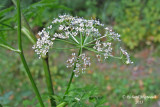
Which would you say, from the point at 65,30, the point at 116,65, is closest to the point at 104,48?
the point at 65,30

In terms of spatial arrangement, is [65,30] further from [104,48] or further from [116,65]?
[116,65]

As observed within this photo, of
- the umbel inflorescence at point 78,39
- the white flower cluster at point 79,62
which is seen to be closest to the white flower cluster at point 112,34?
the umbel inflorescence at point 78,39

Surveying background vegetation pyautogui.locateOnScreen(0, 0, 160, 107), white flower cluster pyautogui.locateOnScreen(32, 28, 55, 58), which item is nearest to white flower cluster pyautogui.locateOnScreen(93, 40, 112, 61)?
white flower cluster pyautogui.locateOnScreen(32, 28, 55, 58)

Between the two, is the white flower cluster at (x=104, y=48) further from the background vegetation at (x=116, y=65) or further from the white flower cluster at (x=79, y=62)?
the background vegetation at (x=116, y=65)

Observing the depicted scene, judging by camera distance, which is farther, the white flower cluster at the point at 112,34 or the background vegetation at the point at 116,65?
the background vegetation at the point at 116,65

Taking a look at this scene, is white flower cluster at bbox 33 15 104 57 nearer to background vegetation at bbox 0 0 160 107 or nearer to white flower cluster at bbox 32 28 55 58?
white flower cluster at bbox 32 28 55 58

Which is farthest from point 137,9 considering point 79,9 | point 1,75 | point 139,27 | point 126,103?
point 1,75

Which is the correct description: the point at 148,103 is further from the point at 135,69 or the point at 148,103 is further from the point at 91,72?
the point at 91,72

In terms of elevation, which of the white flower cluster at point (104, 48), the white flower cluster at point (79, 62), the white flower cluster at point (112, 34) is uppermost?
the white flower cluster at point (112, 34)

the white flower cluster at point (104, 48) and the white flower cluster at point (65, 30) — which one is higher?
the white flower cluster at point (65, 30)

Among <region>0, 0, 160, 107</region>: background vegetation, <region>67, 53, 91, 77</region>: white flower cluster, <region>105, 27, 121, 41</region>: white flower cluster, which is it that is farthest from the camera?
<region>0, 0, 160, 107</region>: background vegetation

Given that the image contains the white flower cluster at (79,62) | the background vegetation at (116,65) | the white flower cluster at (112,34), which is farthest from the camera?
the background vegetation at (116,65)
